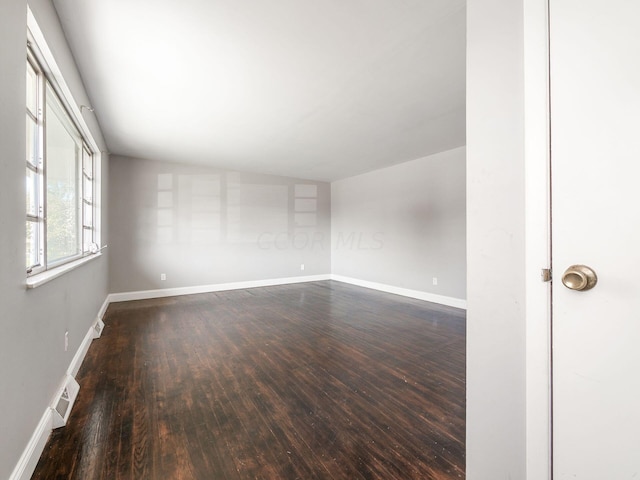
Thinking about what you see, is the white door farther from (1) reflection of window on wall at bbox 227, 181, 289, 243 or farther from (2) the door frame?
(1) reflection of window on wall at bbox 227, 181, 289, 243

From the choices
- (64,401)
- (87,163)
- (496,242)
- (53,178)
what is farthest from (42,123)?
(496,242)

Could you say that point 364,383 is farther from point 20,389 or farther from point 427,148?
point 427,148

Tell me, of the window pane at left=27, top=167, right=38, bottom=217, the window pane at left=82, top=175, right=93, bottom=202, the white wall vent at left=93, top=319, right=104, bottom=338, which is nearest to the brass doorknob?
the window pane at left=27, top=167, right=38, bottom=217

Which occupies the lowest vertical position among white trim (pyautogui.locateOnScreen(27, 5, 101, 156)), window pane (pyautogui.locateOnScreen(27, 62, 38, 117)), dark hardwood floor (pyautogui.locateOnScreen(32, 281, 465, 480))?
dark hardwood floor (pyautogui.locateOnScreen(32, 281, 465, 480))

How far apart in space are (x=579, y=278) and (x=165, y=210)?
581 centimetres

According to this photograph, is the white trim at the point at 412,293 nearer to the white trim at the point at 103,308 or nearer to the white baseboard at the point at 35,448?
the white baseboard at the point at 35,448

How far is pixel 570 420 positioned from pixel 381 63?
2412mm

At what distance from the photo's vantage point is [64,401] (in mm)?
1776

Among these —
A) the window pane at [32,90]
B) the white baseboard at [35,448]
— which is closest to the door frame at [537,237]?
the white baseboard at [35,448]

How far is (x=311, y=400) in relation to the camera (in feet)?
6.29

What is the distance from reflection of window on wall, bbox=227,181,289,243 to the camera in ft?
19.2

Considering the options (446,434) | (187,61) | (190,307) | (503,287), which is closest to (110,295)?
(190,307)

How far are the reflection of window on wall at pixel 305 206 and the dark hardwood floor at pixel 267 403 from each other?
346 cm

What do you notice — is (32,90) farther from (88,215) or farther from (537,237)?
(537,237)
